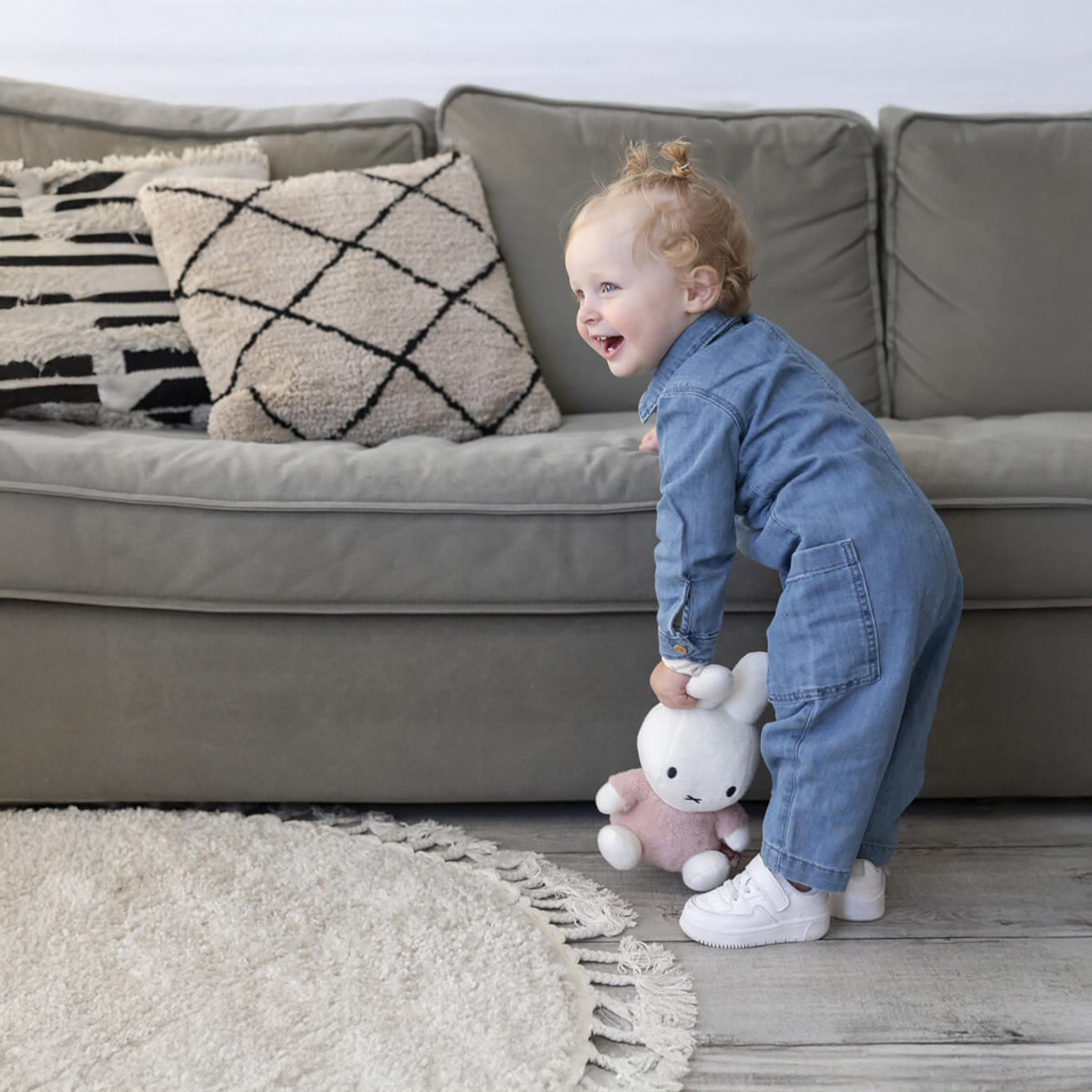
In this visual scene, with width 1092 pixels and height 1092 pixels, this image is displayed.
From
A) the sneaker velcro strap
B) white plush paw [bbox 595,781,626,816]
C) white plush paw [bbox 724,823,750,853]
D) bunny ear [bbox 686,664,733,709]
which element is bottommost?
white plush paw [bbox 724,823,750,853]

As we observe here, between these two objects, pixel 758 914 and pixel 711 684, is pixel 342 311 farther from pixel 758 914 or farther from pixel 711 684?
pixel 758 914

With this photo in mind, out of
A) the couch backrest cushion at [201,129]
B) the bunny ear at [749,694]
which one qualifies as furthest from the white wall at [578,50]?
the bunny ear at [749,694]

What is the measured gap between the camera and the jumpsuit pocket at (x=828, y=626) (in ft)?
3.56

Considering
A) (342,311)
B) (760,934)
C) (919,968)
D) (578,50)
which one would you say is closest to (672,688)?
(760,934)

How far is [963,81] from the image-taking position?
7.55 ft

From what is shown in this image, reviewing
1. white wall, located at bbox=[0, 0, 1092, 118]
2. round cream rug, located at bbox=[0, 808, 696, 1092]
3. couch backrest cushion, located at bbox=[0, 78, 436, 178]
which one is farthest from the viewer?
white wall, located at bbox=[0, 0, 1092, 118]

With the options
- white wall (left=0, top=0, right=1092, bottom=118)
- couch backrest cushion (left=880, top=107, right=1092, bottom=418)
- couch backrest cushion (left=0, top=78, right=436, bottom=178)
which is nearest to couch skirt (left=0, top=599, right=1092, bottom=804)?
couch backrest cushion (left=880, top=107, right=1092, bottom=418)

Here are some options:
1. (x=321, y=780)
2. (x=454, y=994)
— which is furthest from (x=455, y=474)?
(x=454, y=994)

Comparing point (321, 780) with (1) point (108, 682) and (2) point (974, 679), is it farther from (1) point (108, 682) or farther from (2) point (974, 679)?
(2) point (974, 679)

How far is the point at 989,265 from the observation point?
6.24 feet

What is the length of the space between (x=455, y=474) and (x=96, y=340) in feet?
2.15

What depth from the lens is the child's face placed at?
1.13 meters

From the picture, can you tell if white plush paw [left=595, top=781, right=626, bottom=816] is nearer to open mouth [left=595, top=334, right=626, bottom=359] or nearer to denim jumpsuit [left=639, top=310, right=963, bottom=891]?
denim jumpsuit [left=639, top=310, right=963, bottom=891]

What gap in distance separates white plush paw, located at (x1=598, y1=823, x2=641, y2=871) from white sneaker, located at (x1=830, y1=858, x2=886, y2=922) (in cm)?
22
